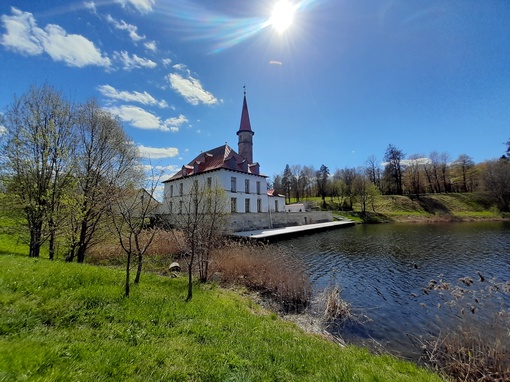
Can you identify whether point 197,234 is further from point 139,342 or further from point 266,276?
point 139,342

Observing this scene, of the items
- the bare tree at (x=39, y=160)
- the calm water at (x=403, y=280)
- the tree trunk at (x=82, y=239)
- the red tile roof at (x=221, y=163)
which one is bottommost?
the calm water at (x=403, y=280)

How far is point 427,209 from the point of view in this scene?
2009 inches

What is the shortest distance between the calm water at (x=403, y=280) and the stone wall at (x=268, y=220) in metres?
9.08

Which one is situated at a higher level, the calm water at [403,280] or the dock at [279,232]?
the dock at [279,232]

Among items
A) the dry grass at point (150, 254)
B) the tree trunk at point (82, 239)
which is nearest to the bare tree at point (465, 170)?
the dry grass at point (150, 254)

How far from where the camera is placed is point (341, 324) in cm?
681

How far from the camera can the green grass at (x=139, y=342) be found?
2.63 metres

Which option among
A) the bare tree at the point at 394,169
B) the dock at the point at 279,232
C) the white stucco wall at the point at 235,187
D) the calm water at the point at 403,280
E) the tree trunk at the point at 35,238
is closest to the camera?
the calm water at the point at 403,280

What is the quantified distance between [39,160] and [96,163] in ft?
7.16

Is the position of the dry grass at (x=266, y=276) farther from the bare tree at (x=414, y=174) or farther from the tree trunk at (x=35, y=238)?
the bare tree at (x=414, y=174)

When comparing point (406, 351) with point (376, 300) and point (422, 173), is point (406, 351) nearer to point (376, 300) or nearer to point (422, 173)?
point (376, 300)

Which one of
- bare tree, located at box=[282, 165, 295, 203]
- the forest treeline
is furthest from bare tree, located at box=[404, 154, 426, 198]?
bare tree, located at box=[282, 165, 295, 203]

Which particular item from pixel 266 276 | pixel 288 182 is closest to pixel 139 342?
pixel 266 276

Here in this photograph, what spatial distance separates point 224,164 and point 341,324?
2362 cm
